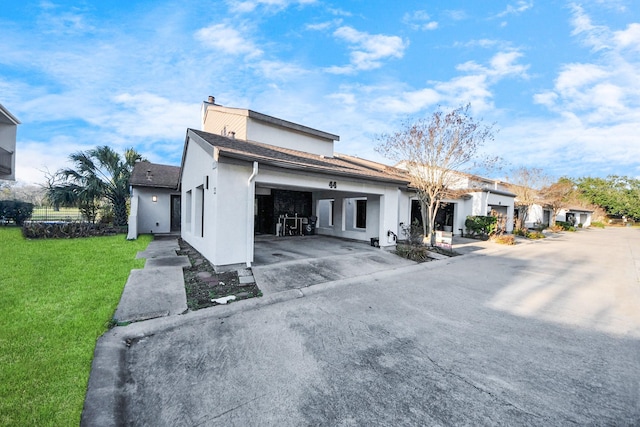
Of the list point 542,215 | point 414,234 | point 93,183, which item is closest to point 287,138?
point 414,234

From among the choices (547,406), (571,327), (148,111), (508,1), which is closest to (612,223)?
(508,1)

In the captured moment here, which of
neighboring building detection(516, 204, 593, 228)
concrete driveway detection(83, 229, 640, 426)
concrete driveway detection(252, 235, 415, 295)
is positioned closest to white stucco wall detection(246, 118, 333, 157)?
concrete driveway detection(252, 235, 415, 295)

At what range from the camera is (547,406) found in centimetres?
258

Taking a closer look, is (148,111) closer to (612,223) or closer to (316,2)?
(316,2)

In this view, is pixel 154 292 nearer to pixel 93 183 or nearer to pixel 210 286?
pixel 210 286

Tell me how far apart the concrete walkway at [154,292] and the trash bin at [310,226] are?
304 inches

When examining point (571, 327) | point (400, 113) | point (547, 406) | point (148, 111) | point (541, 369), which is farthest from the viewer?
point (148, 111)

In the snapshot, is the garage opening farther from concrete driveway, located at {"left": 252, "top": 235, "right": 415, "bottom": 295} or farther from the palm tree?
the palm tree

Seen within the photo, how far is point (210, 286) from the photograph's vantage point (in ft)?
19.1

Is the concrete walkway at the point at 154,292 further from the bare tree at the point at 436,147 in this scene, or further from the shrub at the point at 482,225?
the shrub at the point at 482,225

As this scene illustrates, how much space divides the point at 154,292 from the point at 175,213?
1173cm

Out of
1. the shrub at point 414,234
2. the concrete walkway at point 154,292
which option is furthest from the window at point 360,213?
the concrete walkway at point 154,292

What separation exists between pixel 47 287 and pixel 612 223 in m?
74.2

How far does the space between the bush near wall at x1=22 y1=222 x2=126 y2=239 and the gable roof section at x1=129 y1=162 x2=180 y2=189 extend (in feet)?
9.08
